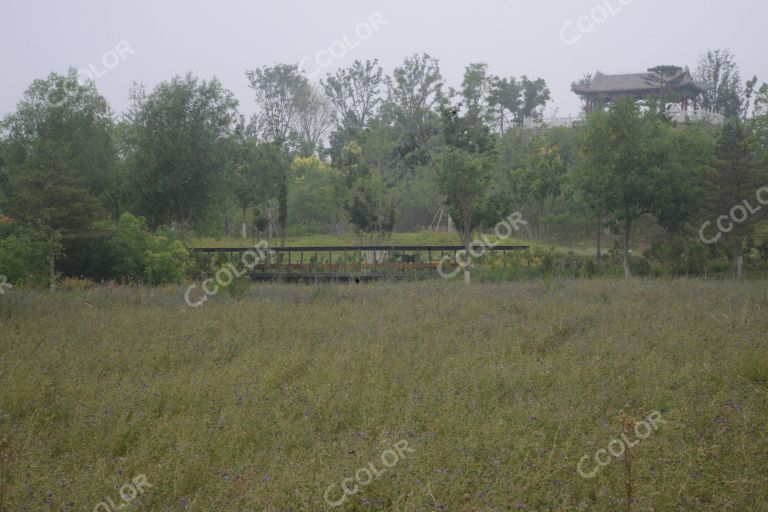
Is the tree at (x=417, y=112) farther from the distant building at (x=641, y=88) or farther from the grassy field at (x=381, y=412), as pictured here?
the grassy field at (x=381, y=412)

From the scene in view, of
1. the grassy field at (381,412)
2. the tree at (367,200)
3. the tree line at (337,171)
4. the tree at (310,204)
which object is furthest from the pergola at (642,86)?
the grassy field at (381,412)

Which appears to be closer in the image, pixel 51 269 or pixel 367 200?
pixel 51 269

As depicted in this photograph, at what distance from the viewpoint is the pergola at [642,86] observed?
5309 cm

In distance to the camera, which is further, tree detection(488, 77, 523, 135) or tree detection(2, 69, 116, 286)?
tree detection(488, 77, 523, 135)

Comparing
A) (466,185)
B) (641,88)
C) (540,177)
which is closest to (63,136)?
(466,185)

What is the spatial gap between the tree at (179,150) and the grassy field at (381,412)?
23643mm

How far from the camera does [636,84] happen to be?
56.0m

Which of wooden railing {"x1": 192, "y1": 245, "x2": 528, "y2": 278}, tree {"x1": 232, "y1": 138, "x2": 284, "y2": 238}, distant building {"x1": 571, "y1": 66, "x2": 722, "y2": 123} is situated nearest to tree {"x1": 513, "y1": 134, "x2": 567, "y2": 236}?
wooden railing {"x1": 192, "y1": 245, "x2": 528, "y2": 278}

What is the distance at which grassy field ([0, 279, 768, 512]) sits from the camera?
4.64 m

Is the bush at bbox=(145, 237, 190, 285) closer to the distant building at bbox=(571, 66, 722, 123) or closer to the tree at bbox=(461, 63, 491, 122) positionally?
the tree at bbox=(461, 63, 491, 122)

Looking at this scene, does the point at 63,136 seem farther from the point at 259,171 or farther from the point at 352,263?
the point at 352,263

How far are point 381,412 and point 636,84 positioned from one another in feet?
185

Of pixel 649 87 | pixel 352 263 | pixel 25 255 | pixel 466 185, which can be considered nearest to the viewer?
pixel 25 255

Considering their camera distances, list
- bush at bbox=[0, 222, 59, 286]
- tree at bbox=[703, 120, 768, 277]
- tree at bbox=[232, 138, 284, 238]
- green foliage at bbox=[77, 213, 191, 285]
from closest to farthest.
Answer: bush at bbox=[0, 222, 59, 286]
green foliage at bbox=[77, 213, 191, 285]
tree at bbox=[703, 120, 768, 277]
tree at bbox=[232, 138, 284, 238]
